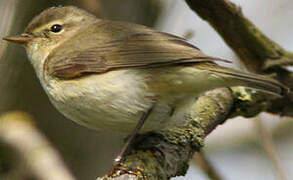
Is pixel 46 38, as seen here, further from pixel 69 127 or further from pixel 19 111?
pixel 69 127

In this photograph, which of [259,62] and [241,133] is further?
[241,133]

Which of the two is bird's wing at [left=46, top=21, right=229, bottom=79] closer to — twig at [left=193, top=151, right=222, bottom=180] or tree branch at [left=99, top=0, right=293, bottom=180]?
tree branch at [left=99, top=0, right=293, bottom=180]

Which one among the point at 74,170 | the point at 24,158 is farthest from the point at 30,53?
the point at 74,170

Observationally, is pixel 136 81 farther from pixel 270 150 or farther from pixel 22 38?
pixel 270 150

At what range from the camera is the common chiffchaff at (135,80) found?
9.65 feet

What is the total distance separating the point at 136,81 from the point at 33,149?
37.8 inches

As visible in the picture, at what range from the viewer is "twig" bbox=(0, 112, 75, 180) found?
10.7 ft

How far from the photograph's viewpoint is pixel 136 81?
2.99 m

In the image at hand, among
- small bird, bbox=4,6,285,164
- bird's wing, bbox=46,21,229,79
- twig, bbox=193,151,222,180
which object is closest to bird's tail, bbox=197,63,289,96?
small bird, bbox=4,6,285,164

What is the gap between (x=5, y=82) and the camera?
256cm

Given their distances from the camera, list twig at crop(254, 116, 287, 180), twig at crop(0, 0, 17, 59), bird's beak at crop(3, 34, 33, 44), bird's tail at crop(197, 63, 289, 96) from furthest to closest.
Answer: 1. twig at crop(254, 116, 287, 180)
2. bird's beak at crop(3, 34, 33, 44)
3. bird's tail at crop(197, 63, 289, 96)
4. twig at crop(0, 0, 17, 59)

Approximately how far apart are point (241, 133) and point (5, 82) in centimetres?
324

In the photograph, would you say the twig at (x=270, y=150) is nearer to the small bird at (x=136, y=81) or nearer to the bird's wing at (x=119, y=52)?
the small bird at (x=136, y=81)

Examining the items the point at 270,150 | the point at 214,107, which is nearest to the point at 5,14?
the point at 214,107
